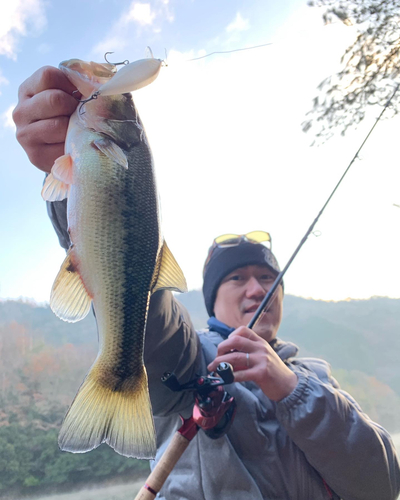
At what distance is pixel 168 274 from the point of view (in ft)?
2.23

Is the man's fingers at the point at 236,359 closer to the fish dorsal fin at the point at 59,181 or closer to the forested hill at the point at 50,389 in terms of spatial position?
the fish dorsal fin at the point at 59,181

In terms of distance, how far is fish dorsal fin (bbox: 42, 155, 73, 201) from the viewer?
0.60m

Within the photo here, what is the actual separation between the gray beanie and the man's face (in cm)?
3

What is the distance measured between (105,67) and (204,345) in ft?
3.36

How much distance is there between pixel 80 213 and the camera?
584mm

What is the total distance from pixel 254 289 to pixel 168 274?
35.2 inches

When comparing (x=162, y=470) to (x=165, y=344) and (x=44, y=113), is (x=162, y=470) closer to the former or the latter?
(x=165, y=344)

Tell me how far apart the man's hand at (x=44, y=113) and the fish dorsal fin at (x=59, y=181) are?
3.7 inches

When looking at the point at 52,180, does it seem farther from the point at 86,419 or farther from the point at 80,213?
the point at 86,419

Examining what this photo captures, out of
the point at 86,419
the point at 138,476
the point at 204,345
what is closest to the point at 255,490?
the point at 204,345

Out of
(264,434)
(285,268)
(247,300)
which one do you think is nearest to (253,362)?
(264,434)

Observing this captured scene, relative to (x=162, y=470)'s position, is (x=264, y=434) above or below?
below

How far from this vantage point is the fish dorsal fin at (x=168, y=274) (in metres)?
0.67

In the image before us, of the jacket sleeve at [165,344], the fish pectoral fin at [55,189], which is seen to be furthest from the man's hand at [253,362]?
the fish pectoral fin at [55,189]
